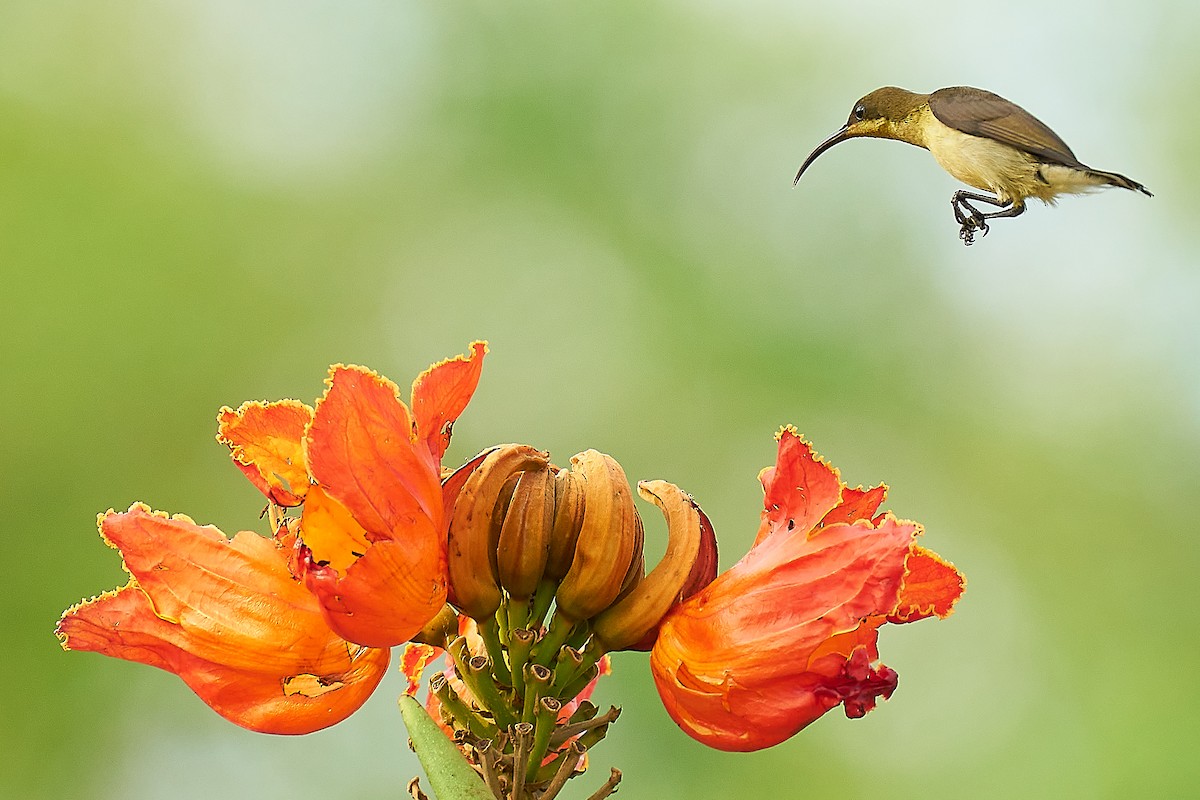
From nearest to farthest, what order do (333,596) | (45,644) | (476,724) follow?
1. (333,596)
2. (476,724)
3. (45,644)

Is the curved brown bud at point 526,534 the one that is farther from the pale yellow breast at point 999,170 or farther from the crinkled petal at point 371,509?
the pale yellow breast at point 999,170

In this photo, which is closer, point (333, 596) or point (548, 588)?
point (333, 596)

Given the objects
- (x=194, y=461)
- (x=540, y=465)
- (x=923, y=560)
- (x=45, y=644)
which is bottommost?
(x=923, y=560)

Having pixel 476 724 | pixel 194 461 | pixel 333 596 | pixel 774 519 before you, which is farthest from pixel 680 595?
pixel 194 461

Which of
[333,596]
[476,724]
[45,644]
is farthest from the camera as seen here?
[45,644]

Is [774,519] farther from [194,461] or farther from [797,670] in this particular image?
[194,461]

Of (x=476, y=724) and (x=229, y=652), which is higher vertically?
(x=229, y=652)
